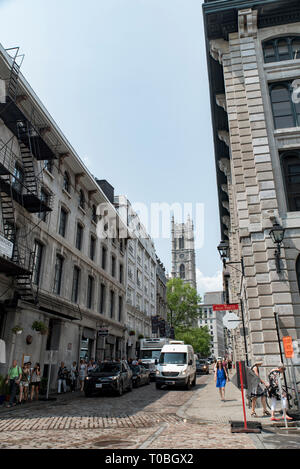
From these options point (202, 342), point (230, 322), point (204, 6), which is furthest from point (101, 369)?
point (202, 342)

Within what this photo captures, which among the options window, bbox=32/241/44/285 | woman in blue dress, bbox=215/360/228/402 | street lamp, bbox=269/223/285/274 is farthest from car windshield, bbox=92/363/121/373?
street lamp, bbox=269/223/285/274

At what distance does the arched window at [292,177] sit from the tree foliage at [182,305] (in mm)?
56233

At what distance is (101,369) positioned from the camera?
59.6 feet

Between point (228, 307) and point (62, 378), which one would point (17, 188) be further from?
point (228, 307)

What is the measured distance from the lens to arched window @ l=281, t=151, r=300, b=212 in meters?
14.6

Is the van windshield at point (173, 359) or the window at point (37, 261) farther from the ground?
the window at point (37, 261)

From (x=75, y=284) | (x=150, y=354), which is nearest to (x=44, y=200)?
(x=75, y=284)

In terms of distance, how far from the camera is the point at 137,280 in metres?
46.4

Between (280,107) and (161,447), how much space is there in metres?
15.3

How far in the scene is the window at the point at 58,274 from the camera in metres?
22.2

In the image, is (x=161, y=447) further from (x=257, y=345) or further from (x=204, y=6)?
(x=204, y=6)

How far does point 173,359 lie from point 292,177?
43.3ft

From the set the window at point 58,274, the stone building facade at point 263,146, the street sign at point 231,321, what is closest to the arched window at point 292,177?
the stone building facade at point 263,146

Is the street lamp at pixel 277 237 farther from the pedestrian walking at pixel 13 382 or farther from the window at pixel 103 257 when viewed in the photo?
the window at pixel 103 257
